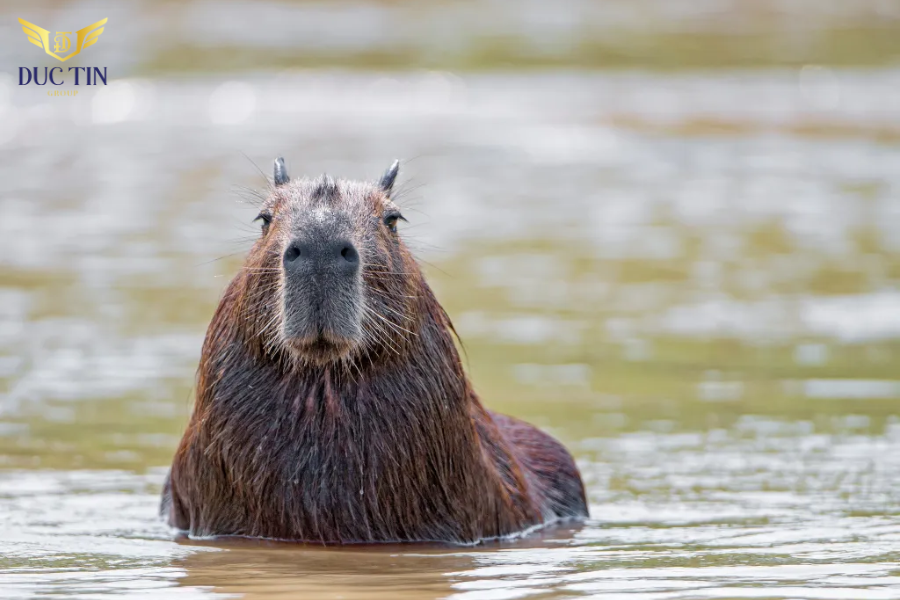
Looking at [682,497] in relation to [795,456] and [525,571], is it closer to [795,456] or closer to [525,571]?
[795,456]

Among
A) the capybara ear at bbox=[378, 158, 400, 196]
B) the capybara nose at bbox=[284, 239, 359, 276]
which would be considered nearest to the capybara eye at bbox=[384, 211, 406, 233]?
the capybara ear at bbox=[378, 158, 400, 196]

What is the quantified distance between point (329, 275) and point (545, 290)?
663cm

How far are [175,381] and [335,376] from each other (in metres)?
3.71

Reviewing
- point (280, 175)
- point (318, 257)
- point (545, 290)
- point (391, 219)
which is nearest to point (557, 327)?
point (545, 290)

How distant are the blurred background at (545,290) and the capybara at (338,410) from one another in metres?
0.23

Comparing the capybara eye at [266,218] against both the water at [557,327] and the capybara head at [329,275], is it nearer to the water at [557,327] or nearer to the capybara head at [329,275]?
the capybara head at [329,275]

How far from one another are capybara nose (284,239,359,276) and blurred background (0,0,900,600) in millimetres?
1006

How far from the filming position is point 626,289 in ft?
40.3

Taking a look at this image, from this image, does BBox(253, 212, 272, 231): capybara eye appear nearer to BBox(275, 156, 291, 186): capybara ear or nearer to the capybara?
the capybara

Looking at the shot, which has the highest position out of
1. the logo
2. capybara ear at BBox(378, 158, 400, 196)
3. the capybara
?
the logo

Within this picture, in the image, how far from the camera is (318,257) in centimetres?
573

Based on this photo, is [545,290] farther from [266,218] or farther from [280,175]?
[266,218]

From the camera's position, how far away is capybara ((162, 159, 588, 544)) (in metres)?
6.04

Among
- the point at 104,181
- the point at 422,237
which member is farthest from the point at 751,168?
the point at 104,181
